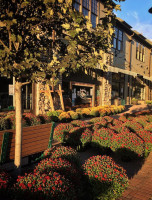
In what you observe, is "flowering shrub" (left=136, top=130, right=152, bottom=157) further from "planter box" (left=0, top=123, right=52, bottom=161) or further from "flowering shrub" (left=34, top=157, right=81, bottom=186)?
"flowering shrub" (left=34, top=157, right=81, bottom=186)

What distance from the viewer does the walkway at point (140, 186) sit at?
3344 mm

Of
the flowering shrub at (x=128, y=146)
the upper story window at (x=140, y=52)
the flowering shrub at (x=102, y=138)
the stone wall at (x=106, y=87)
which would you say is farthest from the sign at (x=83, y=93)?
the upper story window at (x=140, y=52)

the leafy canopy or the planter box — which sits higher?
the leafy canopy

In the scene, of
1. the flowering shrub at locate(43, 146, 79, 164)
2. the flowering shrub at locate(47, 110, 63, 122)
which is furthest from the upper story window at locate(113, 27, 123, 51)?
the flowering shrub at locate(43, 146, 79, 164)

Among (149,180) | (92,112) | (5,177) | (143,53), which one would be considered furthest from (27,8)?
(143,53)

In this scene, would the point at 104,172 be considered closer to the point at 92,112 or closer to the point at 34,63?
the point at 34,63

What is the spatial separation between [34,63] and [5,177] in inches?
69.3

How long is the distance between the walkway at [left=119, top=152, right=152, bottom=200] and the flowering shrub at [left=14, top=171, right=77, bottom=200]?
148cm

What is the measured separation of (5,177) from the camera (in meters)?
2.66

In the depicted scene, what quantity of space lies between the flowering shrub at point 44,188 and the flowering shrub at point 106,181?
74cm

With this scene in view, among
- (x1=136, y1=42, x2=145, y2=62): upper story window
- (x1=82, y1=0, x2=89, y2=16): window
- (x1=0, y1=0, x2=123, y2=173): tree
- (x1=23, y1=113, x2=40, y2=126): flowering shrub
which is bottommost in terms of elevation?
(x1=23, y1=113, x2=40, y2=126): flowering shrub

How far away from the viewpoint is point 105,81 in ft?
58.9

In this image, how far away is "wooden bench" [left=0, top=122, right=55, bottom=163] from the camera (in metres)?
3.43

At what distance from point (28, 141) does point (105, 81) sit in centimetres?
1479
